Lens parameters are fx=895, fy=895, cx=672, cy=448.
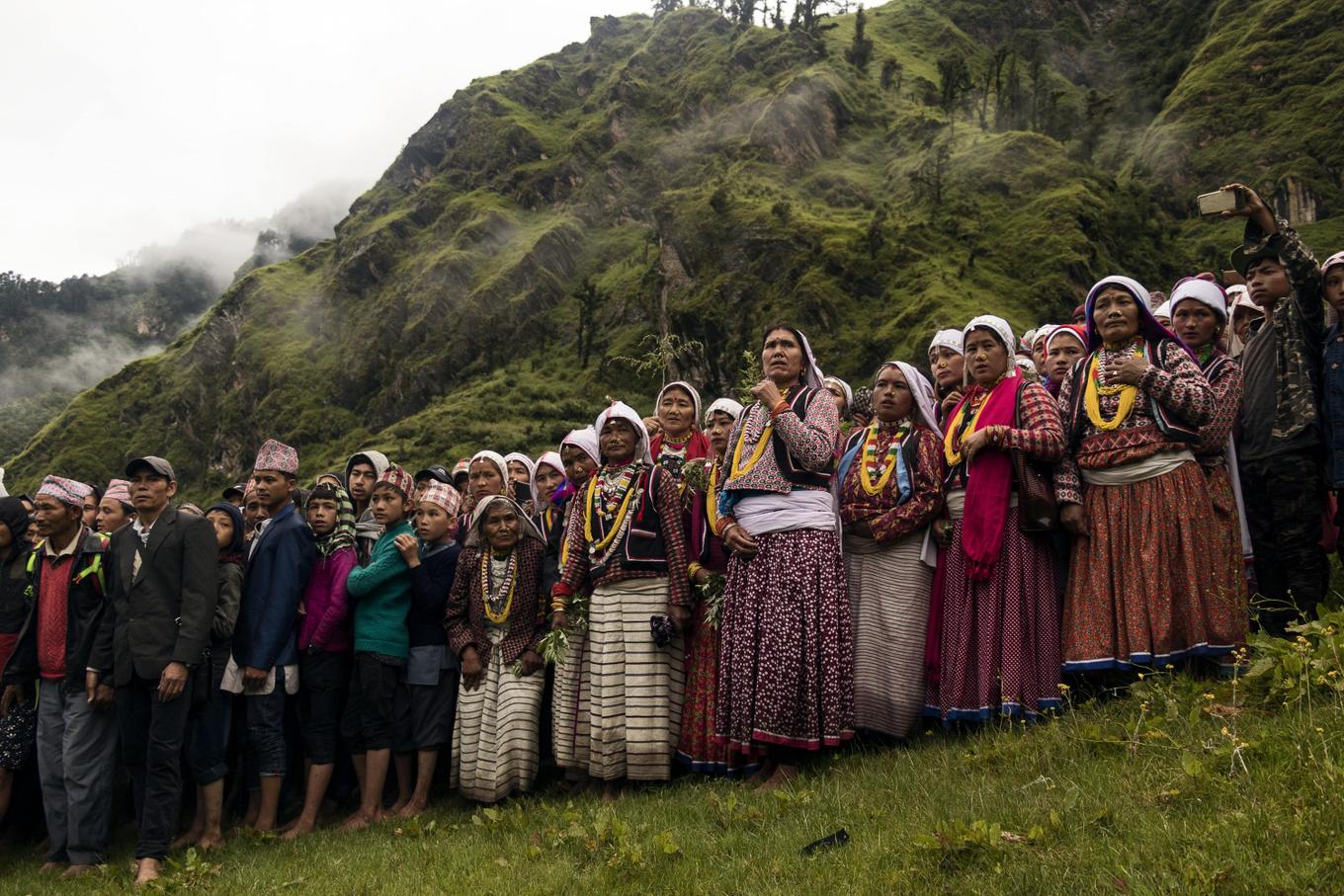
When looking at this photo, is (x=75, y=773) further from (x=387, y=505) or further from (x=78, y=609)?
(x=387, y=505)

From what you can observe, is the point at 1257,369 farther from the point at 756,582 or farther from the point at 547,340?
Result: the point at 547,340

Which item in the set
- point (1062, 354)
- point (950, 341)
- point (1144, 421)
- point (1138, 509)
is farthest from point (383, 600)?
point (1062, 354)

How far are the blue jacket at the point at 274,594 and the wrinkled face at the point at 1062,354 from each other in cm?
495

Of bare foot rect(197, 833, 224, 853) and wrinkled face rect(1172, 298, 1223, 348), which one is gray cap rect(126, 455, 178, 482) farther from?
wrinkled face rect(1172, 298, 1223, 348)

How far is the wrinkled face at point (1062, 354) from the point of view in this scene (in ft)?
18.8

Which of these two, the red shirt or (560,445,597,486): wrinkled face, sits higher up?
(560,445,597,486): wrinkled face

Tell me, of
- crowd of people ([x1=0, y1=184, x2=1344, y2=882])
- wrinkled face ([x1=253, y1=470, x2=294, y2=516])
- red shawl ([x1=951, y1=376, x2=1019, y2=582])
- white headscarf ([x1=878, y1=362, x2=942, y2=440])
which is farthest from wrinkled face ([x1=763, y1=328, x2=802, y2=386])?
wrinkled face ([x1=253, y1=470, x2=294, y2=516])

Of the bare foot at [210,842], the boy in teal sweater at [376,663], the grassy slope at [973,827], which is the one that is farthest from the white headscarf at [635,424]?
the bare foot at [210,842]

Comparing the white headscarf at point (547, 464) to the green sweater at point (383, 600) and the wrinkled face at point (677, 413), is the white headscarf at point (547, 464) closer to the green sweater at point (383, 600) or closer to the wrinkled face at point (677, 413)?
the wrinkled face at point (677, 413)

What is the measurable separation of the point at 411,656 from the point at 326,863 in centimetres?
148

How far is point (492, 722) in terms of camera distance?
541 cm

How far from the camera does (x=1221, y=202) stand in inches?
163

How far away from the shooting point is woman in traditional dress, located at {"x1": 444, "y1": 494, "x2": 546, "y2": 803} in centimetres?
532

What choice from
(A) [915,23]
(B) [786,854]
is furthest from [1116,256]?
(A) [915,23]
